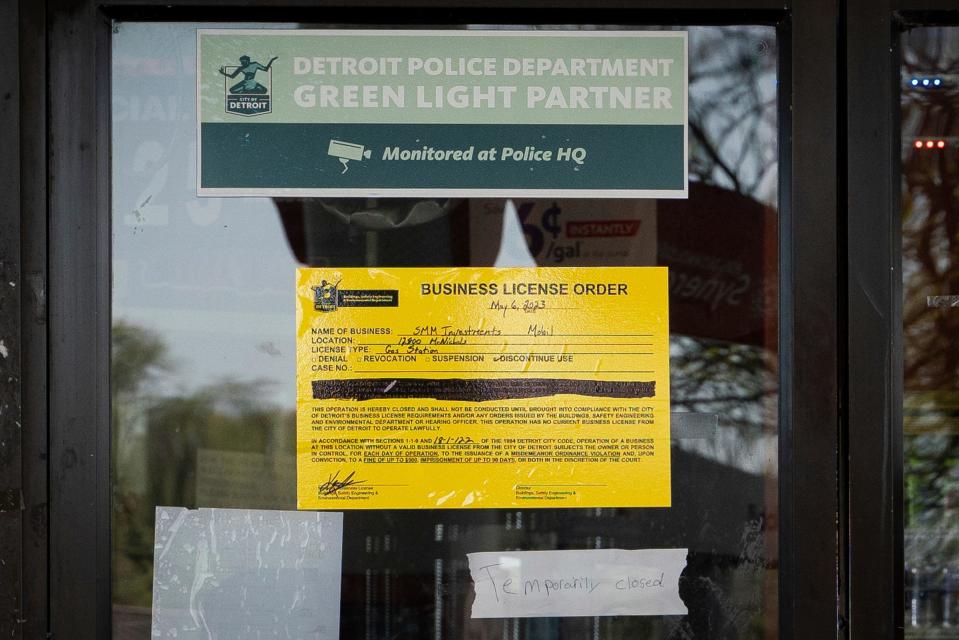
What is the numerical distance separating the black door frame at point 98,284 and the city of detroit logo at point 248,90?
0.13 m

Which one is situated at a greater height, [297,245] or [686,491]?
[297,245]

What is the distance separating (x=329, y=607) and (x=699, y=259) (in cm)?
123

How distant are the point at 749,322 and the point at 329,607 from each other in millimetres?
1233

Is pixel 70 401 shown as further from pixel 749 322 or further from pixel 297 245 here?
pixel 749 322

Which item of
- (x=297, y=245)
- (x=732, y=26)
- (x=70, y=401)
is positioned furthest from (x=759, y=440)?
(x=70, y=401)

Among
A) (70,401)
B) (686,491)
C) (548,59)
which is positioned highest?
(548,59)

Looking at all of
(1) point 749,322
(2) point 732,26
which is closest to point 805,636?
(1) point 749,322

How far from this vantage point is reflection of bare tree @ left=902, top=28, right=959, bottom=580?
2303mm

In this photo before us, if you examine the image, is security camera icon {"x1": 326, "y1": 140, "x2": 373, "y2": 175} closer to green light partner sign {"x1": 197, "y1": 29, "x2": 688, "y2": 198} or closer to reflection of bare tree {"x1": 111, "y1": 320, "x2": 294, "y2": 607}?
green light partner sign {"x1": 197, "y1": 29, "x2": 688, "y2": 198}

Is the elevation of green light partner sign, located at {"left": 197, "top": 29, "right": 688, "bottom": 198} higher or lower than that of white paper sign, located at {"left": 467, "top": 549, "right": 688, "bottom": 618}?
higher

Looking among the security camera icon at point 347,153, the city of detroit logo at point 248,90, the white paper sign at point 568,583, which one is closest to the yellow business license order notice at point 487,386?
the white paper sign at point 568,583

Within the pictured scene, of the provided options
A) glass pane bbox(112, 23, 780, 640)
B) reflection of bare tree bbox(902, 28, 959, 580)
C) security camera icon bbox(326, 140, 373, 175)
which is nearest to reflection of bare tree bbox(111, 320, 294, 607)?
glass pane bbox(112, 23, 780, 640)

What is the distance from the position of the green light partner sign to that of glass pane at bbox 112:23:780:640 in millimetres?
44

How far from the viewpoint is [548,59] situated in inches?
89.7
